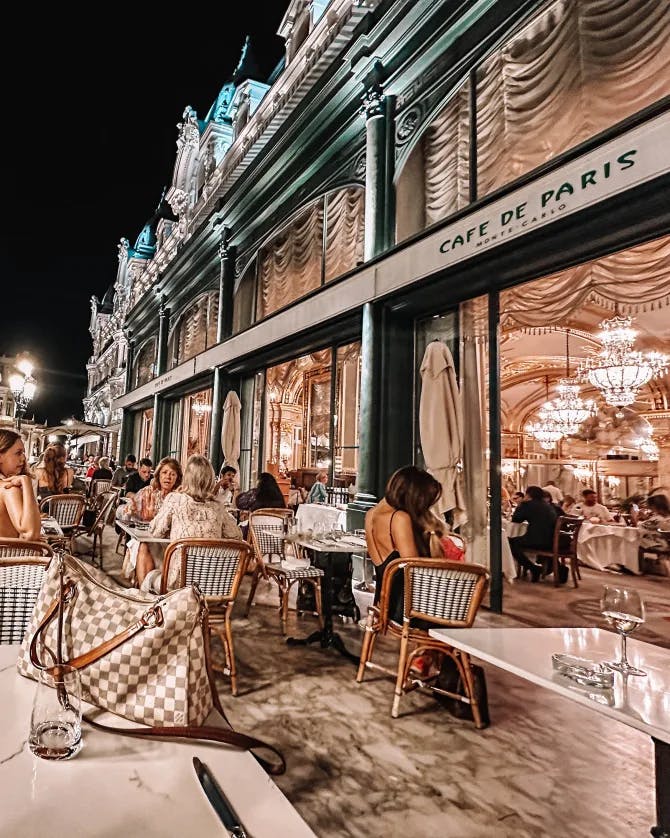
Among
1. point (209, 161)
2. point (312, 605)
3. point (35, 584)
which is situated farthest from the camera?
point (209, 161)

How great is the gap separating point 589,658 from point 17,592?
2268 mm

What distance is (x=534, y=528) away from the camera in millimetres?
7488

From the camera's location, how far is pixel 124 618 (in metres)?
1.35

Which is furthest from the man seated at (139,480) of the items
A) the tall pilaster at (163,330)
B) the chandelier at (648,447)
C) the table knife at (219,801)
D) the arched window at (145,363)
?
the chandelier at (648,447)

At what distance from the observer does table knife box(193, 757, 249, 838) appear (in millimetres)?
847

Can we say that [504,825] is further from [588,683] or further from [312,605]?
[312,605]

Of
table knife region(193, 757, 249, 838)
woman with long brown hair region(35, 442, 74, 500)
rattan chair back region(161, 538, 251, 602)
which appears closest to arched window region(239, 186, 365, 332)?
woman with long brown hair region(35, 442, 74, 500)

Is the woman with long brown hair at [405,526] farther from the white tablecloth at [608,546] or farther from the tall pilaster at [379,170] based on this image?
the white tablecloth at [608,546]

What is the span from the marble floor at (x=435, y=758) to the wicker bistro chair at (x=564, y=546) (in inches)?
146

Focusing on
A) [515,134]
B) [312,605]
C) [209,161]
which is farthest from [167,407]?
[515,134]

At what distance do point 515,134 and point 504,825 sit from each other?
5945 millimetres

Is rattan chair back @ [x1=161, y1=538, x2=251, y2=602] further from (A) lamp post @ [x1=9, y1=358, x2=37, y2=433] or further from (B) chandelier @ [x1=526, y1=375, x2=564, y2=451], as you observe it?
(B) chandelier @ [x1=526, y1=375, x2=564, y2=451]

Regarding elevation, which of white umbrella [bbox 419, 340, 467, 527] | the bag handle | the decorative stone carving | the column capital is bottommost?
the bag handle

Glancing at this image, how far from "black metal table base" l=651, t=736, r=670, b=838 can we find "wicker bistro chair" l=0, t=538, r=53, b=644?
2355 millimetres
